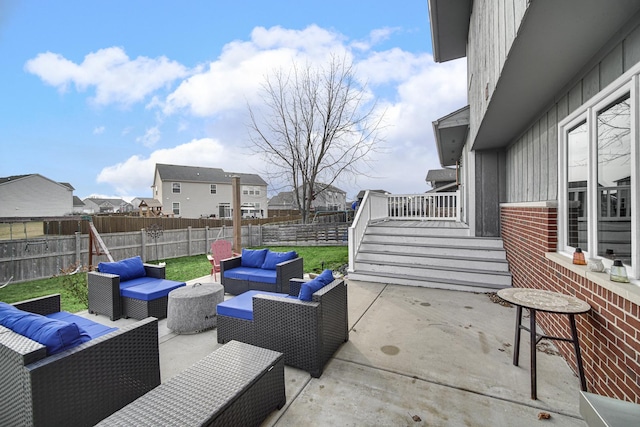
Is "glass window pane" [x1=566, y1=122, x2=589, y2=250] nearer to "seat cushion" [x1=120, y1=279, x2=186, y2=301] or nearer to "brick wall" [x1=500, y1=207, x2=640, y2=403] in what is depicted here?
"brick wall" [x1=500, y1=207, x2=640, y2=403]

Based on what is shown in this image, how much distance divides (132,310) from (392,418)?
13.9 feet


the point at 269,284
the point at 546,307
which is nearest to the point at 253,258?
the point at 269,284

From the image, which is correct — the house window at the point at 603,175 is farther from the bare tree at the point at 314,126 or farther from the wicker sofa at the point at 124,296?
the bare tree at the point at 314,126

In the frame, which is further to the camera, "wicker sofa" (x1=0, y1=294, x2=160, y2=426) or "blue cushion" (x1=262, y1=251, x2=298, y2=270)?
"blue cushion" (x1=262, y1=251, x2=298, y2=270)

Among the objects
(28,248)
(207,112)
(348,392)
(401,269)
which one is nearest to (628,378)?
(348,392)

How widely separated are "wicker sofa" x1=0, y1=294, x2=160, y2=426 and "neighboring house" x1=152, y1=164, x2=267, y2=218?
2596 cm

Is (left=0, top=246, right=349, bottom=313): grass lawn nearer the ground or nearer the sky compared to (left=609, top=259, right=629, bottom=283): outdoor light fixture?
nearer the ground

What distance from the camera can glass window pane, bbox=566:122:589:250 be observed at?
Result: 2949 mm

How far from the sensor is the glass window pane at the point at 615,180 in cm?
220

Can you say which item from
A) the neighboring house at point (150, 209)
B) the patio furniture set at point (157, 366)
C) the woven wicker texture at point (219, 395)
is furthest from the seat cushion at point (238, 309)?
the neighboring house at point (150, 209)

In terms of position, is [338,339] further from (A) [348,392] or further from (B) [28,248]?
(B) [28,248]

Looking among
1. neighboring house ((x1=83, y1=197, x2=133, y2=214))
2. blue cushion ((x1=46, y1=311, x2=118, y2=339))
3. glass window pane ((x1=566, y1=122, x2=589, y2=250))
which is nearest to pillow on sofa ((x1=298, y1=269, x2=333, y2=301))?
blue cushion ((x1=46, y1=311, x2=118, y2=339))

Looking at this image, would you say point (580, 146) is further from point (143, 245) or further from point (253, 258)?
point (143, 245)

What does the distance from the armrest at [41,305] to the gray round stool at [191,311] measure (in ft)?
4.17
